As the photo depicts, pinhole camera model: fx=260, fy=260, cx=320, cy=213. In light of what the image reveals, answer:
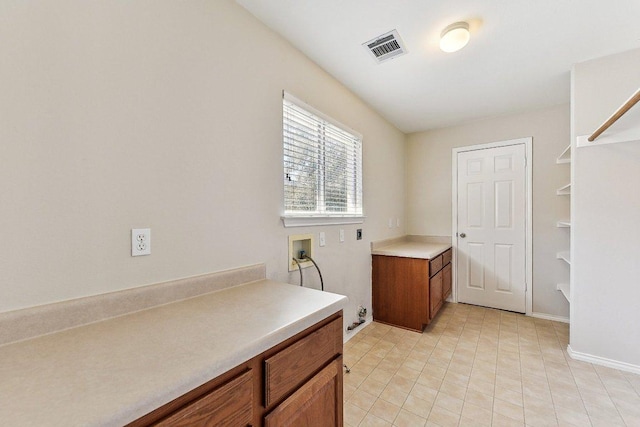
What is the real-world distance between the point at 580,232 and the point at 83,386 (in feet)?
9.99

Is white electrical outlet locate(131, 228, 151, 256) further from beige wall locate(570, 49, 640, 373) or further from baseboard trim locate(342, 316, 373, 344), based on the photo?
beige wall locate(570, 49, 640, 373)

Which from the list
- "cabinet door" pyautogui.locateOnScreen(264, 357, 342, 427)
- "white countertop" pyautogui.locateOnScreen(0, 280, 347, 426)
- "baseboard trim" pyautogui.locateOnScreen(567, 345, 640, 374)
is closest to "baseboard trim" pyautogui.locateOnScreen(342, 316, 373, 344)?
"cabinet door" pyautogui.locateOnScreen(264, 357, 342, 427)

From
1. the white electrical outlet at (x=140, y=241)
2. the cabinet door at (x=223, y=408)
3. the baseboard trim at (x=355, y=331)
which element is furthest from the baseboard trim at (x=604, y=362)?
the white electrical outlet at (x=140, y=241)

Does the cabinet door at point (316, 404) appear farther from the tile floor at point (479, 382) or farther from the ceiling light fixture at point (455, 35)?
the ceiling light fixture at point (455, 35)

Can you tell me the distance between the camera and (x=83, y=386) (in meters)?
0.58

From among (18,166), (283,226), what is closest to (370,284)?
(283,226)

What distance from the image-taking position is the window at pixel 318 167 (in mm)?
1823

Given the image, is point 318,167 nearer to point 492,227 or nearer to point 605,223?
point 605,223

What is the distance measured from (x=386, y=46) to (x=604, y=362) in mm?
2926

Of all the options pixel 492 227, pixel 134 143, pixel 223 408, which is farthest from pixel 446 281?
pixel 134 143

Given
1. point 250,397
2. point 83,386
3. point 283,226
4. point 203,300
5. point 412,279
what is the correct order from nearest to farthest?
point 83,386
point 250,397
point 203,300
point 283,226
point 412,279

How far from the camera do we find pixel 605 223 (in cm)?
202

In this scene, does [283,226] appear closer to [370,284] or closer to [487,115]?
[370,284]

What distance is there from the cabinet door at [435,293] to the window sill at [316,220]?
104cm
